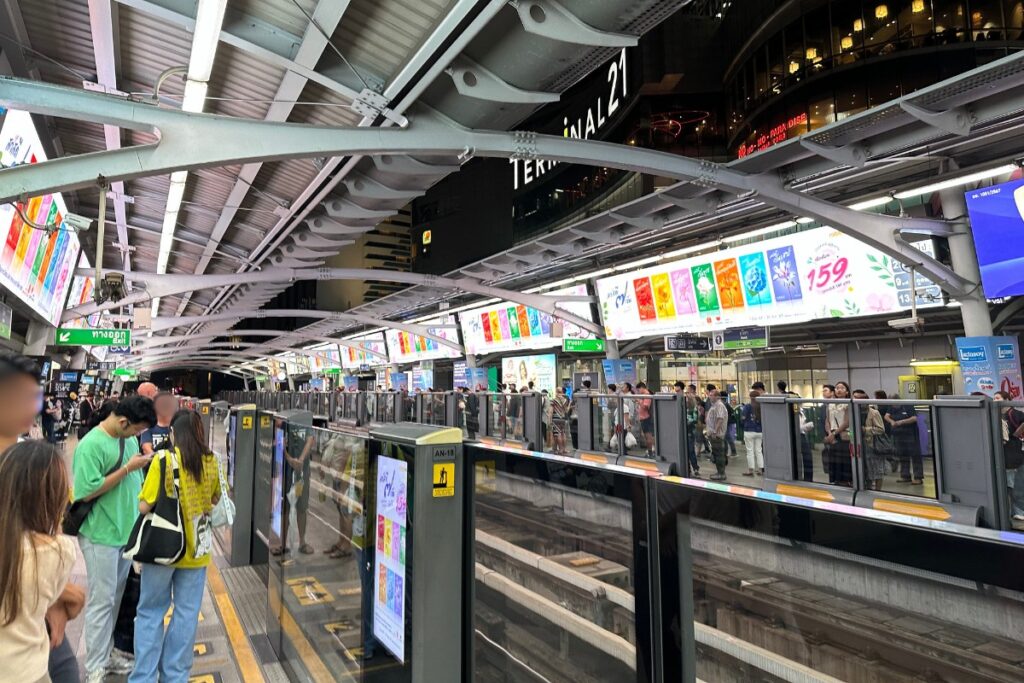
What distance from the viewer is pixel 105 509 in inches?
183

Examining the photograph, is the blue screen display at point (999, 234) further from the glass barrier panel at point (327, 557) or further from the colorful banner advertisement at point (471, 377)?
the colorful banner advertisement at point (471, 377)

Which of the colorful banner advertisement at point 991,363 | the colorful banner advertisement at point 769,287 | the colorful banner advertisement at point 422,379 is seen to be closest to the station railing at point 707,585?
the colorful banner advertisement at point 991,363

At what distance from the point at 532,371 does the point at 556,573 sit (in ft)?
97.2

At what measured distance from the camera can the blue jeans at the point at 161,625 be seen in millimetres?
4320

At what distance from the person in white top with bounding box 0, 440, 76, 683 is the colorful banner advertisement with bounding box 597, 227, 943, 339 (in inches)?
626

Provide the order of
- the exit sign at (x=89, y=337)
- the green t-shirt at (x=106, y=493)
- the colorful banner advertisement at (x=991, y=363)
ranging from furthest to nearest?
the exit sign at (x=89, y=337)
the colorful banner advertisement at (x=991, y=363)
the green t-shirt at (x=106, y=493)

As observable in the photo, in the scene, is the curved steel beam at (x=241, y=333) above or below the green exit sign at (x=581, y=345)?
above

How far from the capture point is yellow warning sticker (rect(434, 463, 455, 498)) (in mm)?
3119

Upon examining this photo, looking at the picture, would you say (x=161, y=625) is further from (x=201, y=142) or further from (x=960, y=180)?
(x=960, y=180)

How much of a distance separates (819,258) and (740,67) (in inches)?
1109

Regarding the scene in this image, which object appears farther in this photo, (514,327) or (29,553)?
(514,327)

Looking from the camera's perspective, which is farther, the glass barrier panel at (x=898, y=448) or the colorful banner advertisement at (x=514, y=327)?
the colorful banner advertisement at (x=514, y=327)

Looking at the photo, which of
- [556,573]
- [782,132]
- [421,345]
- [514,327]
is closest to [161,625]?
[556,573]

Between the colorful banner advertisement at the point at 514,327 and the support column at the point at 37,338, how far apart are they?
1626cm
